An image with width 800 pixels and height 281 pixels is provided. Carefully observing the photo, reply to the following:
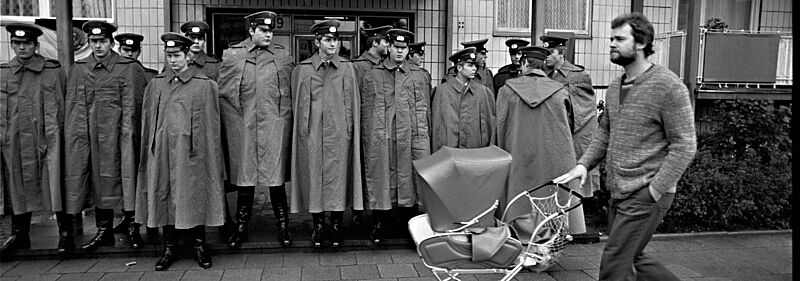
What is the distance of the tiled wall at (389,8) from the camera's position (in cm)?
897

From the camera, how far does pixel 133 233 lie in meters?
5.55

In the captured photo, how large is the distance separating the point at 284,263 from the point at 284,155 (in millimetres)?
1013

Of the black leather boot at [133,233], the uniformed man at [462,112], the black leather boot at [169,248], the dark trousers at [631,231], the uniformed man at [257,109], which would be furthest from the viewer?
the uniformed man at [462,112]

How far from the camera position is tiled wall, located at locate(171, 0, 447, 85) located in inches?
353

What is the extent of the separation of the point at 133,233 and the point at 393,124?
8.92 ft

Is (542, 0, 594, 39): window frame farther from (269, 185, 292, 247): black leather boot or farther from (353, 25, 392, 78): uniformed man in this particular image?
(269, 185, 292, 247): black leather boot

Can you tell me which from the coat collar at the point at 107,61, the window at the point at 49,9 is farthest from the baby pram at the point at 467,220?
the window at the point at 49,9

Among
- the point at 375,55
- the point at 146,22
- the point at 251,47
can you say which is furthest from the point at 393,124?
the point at 146,22

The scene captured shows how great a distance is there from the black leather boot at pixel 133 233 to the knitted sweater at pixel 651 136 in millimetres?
4328

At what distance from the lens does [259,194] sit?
8.56m

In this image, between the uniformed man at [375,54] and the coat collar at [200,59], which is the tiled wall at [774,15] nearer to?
the uniformed man at [375,54]

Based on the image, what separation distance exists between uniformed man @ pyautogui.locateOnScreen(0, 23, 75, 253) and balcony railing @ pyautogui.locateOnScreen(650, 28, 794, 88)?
334 inches

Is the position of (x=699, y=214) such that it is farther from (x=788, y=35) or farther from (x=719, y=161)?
(x=788, y=35)

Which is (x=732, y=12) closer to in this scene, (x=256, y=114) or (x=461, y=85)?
(x=461, y=85)
